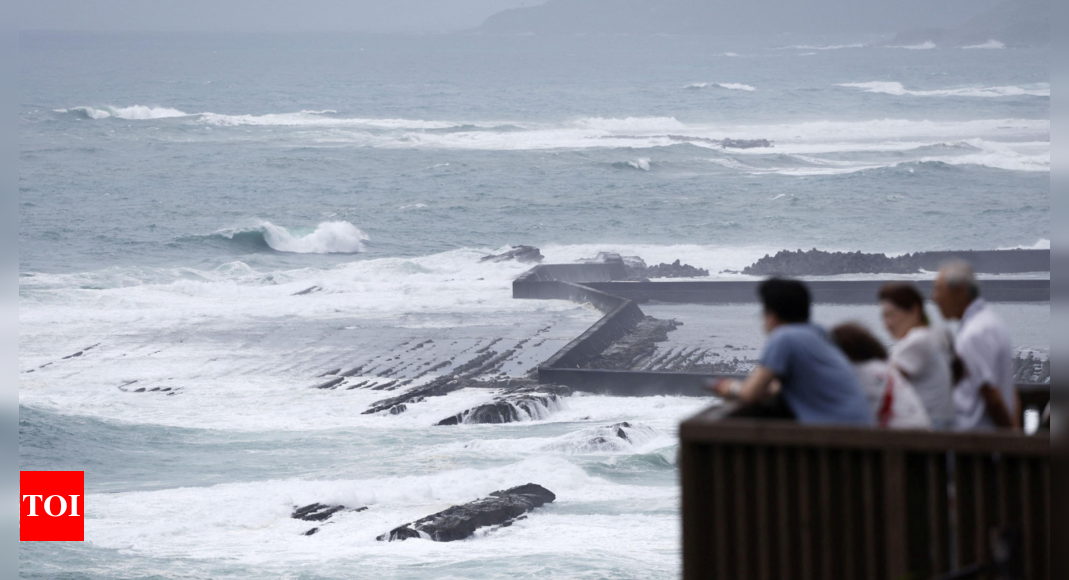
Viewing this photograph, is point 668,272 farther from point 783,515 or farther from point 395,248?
point 783,515

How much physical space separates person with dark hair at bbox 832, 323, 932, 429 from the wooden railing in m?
0.21

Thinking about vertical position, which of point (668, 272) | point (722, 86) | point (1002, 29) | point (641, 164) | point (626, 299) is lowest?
point (626, 299)

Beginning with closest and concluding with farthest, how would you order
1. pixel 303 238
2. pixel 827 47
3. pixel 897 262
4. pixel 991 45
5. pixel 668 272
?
pixel 897 262 < pixel 668 272 < pixel 303 238 < pixel 991 45 < pixel 827 47

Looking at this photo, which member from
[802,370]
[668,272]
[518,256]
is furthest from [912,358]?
A: [518,256]

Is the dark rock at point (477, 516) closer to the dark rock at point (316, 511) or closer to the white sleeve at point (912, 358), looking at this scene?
the dark rock at point (316, 511)

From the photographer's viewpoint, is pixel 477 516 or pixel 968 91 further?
pixel 968 91

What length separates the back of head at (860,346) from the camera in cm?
404

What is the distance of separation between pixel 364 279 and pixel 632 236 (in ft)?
47.3

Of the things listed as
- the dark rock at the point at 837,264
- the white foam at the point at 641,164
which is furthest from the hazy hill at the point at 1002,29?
the dark rock at the point at 837,264

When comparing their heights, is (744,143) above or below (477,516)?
above

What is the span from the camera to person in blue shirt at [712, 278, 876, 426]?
375cm

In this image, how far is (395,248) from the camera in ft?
142

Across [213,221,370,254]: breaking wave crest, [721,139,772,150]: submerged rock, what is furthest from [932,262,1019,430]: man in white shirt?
[721,139,772,150]: submerged rock

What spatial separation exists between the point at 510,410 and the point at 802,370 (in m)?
12.9
